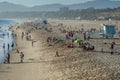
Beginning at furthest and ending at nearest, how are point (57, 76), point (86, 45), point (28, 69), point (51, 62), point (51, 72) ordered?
point (86, 45) → point (51, 62) → point (28, 69) → point (51, 72) → point (57, 76)

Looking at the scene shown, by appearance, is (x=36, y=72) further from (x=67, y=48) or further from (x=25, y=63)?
(x=67, y=48)

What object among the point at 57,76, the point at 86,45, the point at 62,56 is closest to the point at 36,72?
the point at 57,76

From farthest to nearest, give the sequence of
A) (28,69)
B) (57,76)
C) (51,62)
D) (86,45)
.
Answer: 1. (86,45)
2. (51,62)
3. (28,69)
4. (57,76)

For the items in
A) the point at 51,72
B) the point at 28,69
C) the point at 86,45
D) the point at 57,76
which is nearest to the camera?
the point at 57,76

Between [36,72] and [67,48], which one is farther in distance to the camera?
[67,48]

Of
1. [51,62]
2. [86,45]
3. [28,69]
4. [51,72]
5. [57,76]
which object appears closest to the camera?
[57,76]

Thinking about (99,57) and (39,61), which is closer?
(99,57)

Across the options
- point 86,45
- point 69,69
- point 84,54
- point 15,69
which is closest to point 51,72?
point 69,69

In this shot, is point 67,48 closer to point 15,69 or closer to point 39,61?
point 39,61
